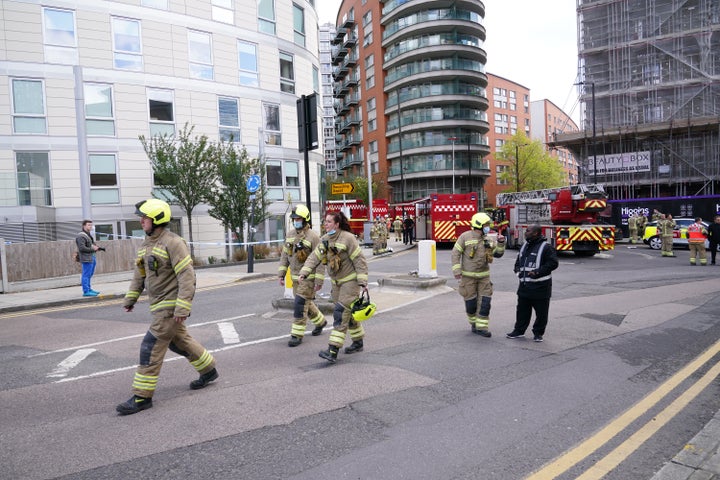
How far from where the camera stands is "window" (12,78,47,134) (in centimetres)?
1925

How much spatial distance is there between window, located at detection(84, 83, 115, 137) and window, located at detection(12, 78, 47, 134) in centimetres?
162

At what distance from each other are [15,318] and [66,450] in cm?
763

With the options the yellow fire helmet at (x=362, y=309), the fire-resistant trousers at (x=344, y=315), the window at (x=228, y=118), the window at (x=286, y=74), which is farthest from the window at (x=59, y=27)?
the yellow fire helmet at (x=362, y=309)

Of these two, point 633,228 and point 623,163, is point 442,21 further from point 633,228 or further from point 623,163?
point 633,228

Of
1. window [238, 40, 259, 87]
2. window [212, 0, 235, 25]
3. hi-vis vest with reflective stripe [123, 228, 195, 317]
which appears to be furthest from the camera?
window [238, 40, 259, 87]

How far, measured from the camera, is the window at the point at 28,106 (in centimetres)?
1925

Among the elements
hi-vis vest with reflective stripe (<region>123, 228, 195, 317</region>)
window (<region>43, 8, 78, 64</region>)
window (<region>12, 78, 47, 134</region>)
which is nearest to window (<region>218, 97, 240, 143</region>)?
window (<region>43, 8, 78, 64</region>)

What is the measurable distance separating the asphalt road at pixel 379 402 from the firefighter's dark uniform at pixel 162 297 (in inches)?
14.6

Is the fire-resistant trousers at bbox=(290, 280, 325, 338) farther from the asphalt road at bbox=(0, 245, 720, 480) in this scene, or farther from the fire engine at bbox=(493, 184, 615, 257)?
the fire engine at bbox=(493, 184, 615, 257)

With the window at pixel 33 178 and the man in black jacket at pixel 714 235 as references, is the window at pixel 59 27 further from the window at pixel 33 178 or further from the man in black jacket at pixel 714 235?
the man in black jacket at pixel 714 235

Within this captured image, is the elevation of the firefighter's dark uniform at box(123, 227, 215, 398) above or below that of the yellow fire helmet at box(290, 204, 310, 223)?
below

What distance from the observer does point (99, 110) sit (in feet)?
68.3

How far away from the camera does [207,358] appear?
5066 millimetres

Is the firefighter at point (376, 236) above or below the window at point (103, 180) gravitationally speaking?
below
